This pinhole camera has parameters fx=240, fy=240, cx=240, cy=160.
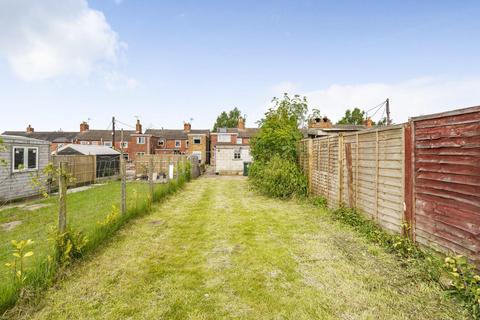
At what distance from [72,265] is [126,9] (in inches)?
406

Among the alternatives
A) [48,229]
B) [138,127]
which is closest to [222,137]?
[138,127]

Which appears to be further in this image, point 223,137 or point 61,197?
point 223,137

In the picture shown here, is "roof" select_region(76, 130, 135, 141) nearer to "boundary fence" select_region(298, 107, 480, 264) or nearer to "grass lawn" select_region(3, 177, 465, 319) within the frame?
"grass lawn" select_region(3, 177, 465, 319)

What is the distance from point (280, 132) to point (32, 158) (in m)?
12.5

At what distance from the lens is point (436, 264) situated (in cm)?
353

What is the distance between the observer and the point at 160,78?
16547mm

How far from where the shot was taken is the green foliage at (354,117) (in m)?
50.5

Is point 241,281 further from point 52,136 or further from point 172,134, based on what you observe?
point 52,136

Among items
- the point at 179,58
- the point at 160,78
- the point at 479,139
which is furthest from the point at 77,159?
the point at 479,139

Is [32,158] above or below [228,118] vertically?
below

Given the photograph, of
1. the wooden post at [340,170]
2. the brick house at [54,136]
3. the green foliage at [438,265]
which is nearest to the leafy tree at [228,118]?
the brick house at [54,136]

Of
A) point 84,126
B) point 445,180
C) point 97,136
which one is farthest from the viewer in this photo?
point 84,126

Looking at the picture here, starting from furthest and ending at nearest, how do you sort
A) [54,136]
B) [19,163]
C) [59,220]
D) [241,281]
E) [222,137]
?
1. [54,136]
2. [222,137]
3. [19,163]
4. [59,220]
5. [241,281]

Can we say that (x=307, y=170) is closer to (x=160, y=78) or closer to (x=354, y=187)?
(x=354, y=187)
